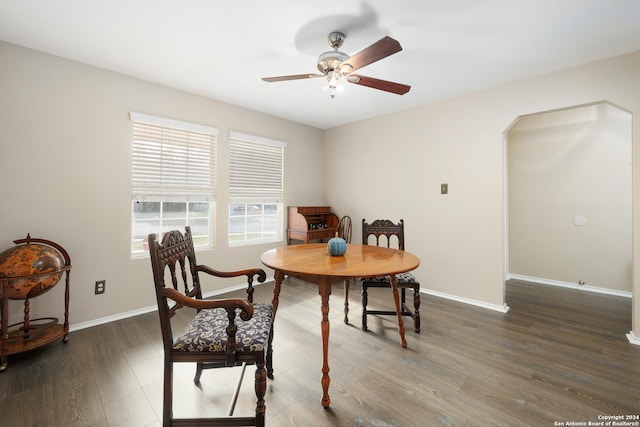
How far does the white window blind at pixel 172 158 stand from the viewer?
286 centimetres

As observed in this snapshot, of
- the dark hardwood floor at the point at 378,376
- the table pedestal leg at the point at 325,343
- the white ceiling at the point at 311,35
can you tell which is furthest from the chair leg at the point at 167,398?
the white ceiling at the point at 311,35

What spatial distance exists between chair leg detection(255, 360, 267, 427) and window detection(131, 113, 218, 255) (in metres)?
Answer: 2.41

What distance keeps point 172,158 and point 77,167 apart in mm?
856

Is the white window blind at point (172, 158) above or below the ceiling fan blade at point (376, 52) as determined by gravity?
below

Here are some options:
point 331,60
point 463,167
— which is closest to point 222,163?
point 331,60

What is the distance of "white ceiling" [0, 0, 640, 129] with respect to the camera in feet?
5.86

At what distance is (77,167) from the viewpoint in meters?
2.49

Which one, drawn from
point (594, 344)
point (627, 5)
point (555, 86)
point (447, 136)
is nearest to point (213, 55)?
point (447, 136)

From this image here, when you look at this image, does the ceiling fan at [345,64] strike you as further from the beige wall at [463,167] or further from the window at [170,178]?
the window at [170,178]

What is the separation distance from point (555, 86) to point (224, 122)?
12.5ft

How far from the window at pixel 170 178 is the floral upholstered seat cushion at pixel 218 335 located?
1.98 meters

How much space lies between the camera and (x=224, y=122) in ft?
11.5

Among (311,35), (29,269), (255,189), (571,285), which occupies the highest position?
(311,35)

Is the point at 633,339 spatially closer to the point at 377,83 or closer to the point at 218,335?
the point at 377,83
